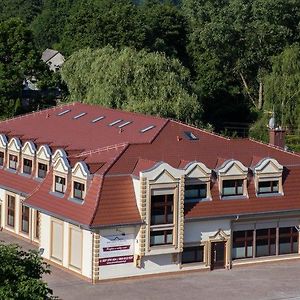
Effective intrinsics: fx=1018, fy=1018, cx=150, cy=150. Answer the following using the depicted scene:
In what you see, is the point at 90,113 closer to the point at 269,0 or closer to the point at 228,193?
the point at 228,193

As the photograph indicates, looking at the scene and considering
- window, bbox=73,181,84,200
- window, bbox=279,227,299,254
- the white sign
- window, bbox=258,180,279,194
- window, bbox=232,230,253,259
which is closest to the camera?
the white sign

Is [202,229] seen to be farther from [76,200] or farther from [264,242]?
[76,200]

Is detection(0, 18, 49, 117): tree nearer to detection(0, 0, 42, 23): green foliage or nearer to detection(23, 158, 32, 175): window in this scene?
detection(23, 158, 32, 175): window

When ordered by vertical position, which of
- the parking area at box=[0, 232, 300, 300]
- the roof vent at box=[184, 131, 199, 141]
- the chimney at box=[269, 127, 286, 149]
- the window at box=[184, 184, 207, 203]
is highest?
the roof vent at box=[184, 131, 199, 141]

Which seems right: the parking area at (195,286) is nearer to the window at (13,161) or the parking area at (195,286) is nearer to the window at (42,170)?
the window at (42,170)

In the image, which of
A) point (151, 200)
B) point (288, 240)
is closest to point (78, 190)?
point (151, 200)

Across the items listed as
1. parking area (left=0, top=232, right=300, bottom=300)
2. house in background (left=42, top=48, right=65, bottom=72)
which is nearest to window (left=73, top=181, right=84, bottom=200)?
parking area (left=0, top=232, right=300, bottom=300)
